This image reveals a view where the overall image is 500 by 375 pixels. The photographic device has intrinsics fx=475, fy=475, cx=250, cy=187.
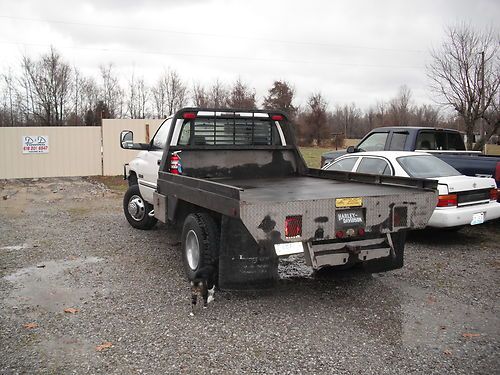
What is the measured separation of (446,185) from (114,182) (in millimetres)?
13420

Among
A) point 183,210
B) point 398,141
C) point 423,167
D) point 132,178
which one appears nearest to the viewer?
point 183,210

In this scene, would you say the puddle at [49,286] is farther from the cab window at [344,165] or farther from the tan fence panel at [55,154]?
the tan fence panel at [55,154]

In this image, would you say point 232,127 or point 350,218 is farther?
point 232,127

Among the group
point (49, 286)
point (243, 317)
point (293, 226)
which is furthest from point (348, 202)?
point (49, 286)

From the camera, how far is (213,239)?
4984 mm

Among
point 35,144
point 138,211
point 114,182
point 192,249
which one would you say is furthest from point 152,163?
point 35,144

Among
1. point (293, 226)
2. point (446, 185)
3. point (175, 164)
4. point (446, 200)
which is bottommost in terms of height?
point (446, 200)

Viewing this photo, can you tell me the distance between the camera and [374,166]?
7.98m

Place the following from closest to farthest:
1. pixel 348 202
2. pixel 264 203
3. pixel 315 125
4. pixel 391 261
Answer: pixel 264 203 < pixel 348 202 < pixel 391 261 < pixel 315 125

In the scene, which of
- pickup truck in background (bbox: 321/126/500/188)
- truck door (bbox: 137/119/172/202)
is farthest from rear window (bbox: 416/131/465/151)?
truck door (bbox: 137/119/172/202)

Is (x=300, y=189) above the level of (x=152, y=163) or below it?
below

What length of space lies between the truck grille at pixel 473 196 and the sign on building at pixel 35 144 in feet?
54.7

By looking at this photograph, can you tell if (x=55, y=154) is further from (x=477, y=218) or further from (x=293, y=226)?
(x=293, y=226)

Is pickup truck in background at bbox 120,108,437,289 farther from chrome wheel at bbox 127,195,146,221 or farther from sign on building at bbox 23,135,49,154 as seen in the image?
sign on building at bbox 23,135,49,154
